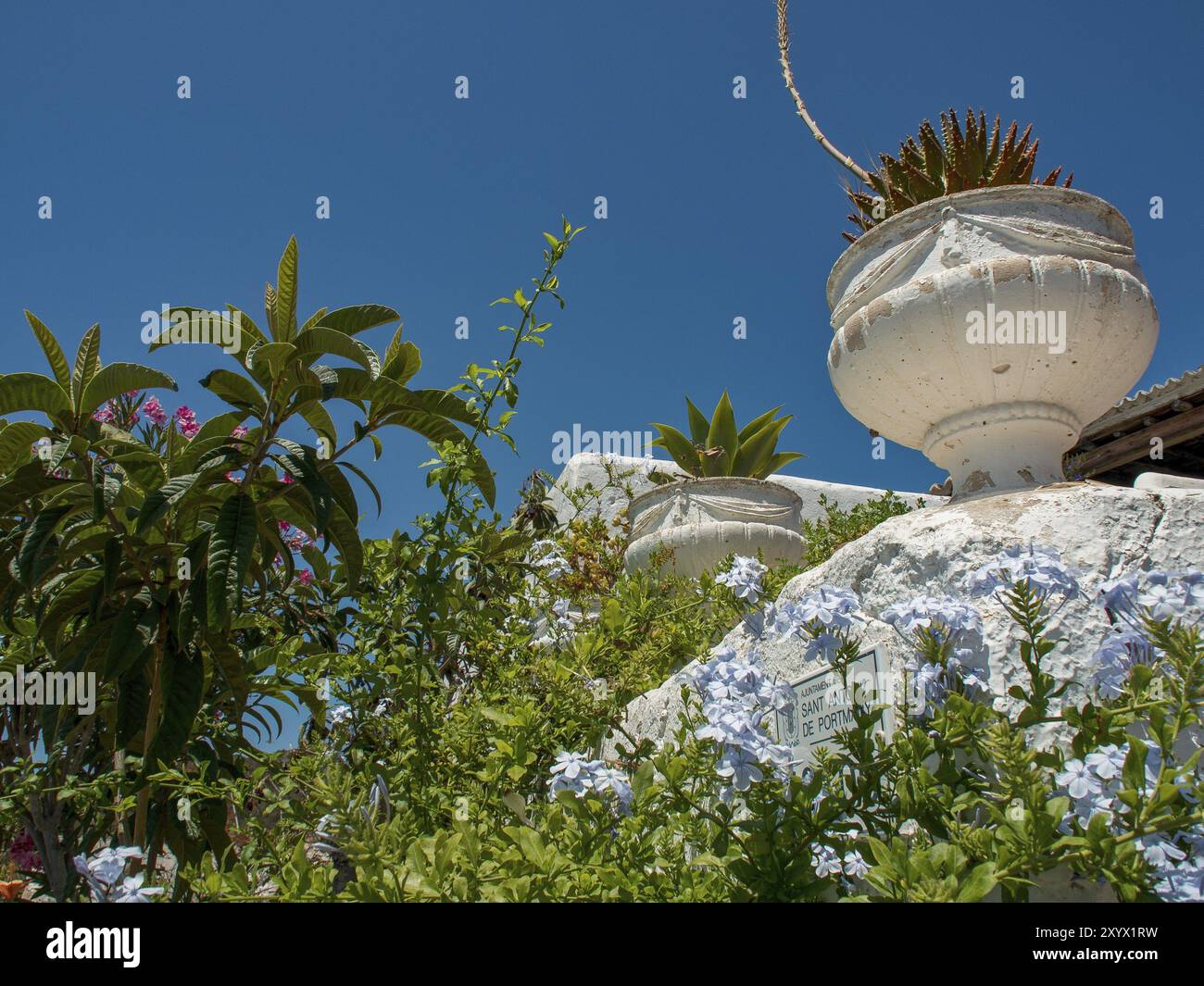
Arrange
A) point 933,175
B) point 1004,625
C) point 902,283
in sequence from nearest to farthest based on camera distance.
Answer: point 1004,625, point 902,283, point 933,175

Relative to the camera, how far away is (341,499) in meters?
2.84

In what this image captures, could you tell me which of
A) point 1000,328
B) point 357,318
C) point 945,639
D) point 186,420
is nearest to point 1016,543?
point 945,639

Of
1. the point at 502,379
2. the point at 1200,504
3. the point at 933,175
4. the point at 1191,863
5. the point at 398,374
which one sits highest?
the point at 933,175

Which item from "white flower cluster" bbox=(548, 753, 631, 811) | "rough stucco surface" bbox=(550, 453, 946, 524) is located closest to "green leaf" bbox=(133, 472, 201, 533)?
"white flower cluster" bbox=(548, 753, 631, 811)

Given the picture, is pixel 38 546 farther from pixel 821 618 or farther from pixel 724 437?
pixel 724 437

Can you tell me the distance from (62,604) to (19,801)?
2.64 feet

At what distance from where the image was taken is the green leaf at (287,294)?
9.52ft

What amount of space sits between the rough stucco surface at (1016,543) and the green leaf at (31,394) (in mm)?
2090

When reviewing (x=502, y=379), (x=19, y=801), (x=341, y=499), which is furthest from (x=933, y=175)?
(x=19, y=801)

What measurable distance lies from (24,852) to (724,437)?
16.3 ft

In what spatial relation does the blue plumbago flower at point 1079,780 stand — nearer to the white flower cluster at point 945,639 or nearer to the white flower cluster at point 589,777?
the white flower cluster at point 945,639

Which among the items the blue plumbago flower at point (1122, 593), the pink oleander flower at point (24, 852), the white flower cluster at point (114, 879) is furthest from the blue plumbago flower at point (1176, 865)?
the pink oleander flower at point (24, 852)
